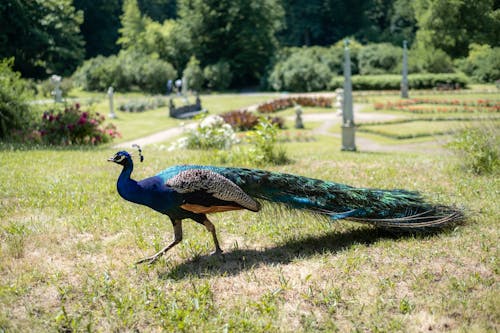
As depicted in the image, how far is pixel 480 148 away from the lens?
29.8 feet

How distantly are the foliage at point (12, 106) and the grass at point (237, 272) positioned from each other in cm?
708

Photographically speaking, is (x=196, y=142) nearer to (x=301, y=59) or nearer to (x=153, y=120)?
(x=153, y=120)

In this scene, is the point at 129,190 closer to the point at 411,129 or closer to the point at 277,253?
the point at 277,253

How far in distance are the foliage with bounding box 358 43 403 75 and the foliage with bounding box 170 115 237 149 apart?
1436 inches

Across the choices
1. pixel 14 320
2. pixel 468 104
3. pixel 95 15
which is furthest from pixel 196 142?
pixel 95 15

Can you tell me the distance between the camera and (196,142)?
44.7 ft

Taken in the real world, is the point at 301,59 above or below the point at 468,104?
above

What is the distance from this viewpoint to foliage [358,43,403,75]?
47234 millimetres

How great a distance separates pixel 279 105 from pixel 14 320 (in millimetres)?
27507

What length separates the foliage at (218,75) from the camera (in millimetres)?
47656

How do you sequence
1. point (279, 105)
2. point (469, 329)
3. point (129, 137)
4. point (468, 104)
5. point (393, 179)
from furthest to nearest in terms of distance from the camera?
point (279, 105) < point (468, 104) < point (129, 137) < point (393, 179) < point (469, 329)

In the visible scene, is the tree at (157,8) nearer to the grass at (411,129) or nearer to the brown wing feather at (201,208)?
the grass at (411,129)

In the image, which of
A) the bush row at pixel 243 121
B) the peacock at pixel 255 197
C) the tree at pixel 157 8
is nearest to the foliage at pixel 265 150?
the peacock at pixel 255 197

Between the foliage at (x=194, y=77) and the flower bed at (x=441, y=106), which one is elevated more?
the foliage at (x=194, y=77)
